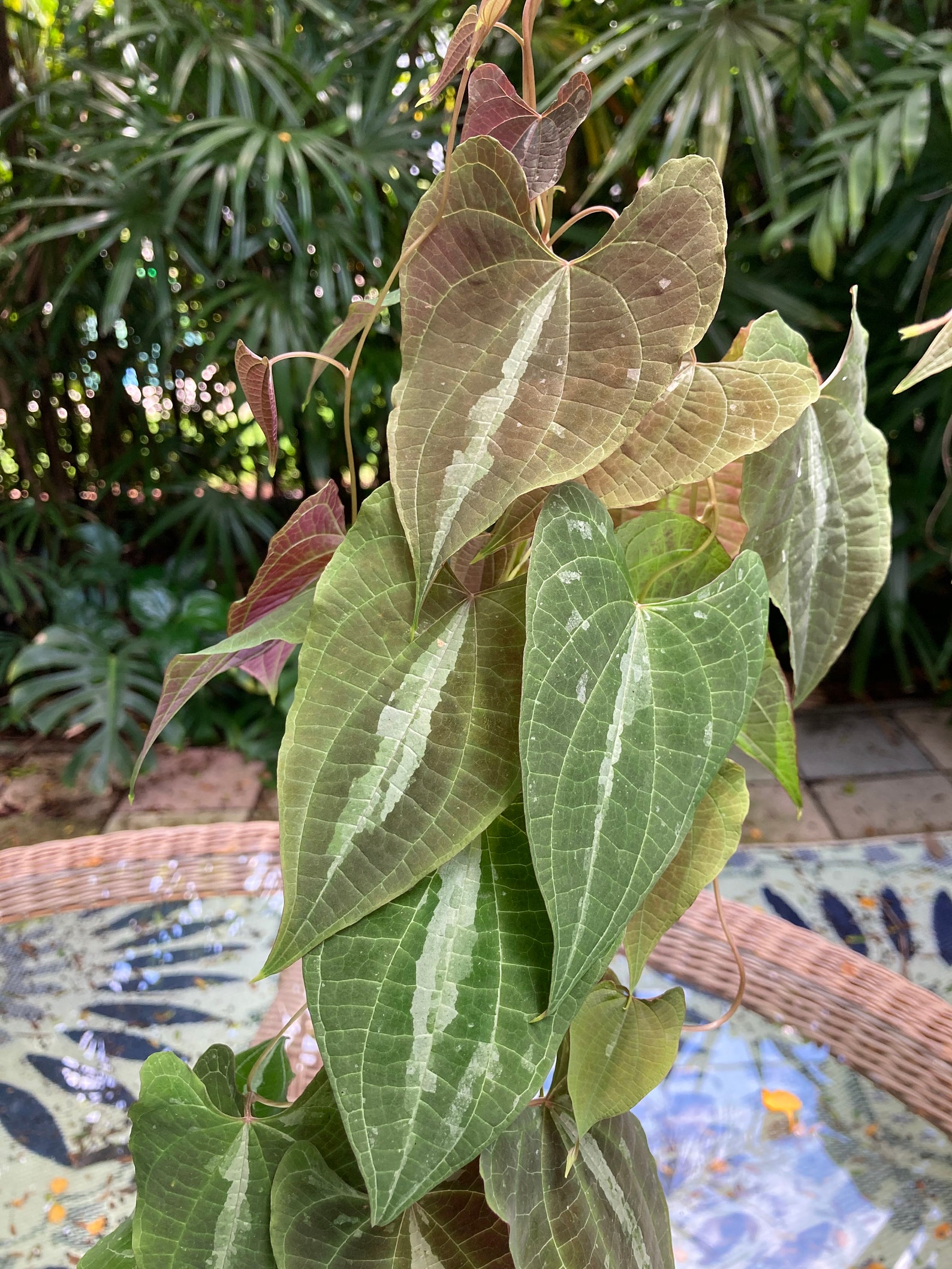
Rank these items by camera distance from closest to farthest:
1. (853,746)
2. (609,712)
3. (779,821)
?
1. (609,712)
2. (779,821)
3. (853,746)

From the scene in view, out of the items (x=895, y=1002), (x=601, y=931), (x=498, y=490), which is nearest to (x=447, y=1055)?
(x=601, y=931)

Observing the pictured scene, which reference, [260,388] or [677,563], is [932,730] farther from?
[260,388]

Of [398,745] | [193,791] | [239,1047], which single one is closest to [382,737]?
[398,745]

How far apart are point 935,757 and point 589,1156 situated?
66.6 inches

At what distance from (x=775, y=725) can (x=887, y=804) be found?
1.45 meters

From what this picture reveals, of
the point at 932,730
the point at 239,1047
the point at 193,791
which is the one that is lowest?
the point at 932,730

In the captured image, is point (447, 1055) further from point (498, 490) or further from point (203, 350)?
point (203, 350)

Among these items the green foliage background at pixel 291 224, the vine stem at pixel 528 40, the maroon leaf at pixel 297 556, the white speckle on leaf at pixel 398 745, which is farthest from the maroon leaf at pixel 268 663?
the green foliage background at pixel 291 224

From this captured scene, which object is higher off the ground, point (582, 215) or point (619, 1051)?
point (582, 215)

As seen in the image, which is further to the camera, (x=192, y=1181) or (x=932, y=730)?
(x=932, y=730)

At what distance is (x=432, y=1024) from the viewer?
0.91ft

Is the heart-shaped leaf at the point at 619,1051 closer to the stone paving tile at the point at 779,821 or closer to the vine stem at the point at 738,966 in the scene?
the vine stem at the point at 738,966

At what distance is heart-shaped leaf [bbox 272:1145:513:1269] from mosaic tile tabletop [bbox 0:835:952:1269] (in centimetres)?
25

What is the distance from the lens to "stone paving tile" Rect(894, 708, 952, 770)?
183cm
